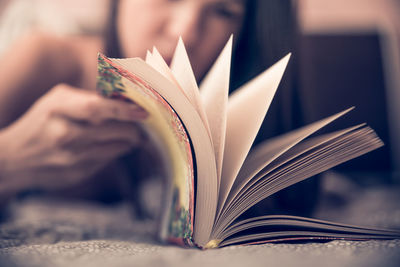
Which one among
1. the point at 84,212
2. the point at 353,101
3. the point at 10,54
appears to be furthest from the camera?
the point at 353,101

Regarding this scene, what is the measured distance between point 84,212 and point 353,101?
132 cm

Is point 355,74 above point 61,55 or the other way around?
above

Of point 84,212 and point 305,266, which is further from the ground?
point 305,266

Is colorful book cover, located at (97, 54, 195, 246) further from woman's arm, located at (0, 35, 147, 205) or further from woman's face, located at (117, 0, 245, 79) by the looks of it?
woman's face, located at (117, 0, 245, 79)

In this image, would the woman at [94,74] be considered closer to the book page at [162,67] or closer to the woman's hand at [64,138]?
the woman's hand at [64,138]

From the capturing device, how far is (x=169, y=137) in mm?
506

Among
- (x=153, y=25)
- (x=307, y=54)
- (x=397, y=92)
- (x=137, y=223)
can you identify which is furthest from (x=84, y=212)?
(x=397, y=92)

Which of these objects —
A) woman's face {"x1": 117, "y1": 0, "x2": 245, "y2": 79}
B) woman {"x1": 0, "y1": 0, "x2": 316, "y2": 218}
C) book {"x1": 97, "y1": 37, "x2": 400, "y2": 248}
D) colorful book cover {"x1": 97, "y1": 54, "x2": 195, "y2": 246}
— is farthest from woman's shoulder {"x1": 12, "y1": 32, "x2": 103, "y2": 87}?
book {"x1": 97, "y1": 37, "x2": 400, "y2": 248}

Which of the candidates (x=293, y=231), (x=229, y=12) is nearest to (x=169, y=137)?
(x=293, y=231)

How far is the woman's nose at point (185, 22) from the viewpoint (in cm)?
73

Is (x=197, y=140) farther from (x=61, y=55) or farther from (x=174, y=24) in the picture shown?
(x=61, y=55)

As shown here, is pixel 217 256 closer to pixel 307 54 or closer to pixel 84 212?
pixel 84 212

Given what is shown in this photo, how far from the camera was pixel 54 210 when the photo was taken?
871 mm

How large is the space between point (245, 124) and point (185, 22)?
428mm
